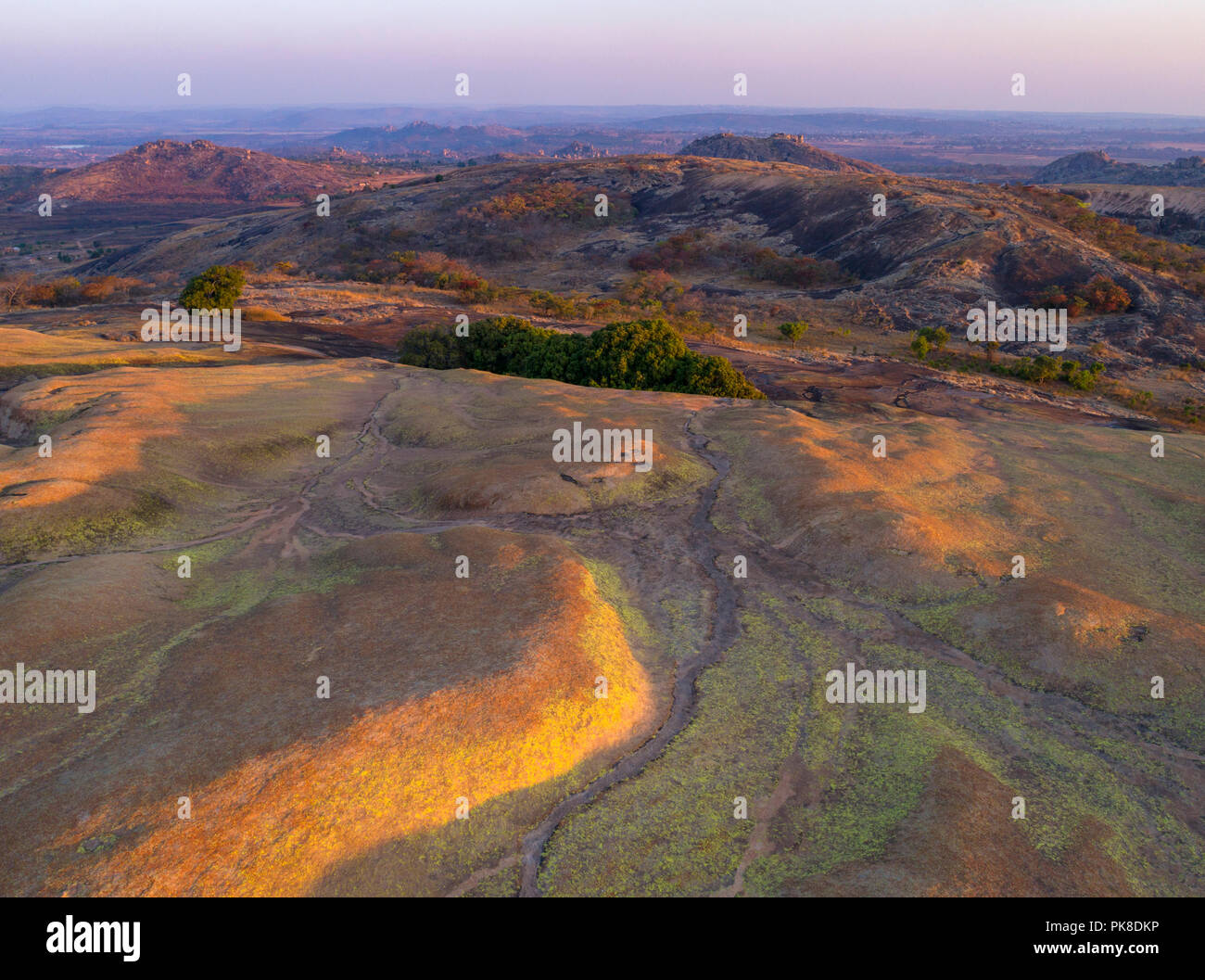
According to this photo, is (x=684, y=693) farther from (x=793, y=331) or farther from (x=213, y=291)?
(x=213, y=291)

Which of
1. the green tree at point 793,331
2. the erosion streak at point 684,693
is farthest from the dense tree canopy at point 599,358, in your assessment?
the green tree at point 793,331

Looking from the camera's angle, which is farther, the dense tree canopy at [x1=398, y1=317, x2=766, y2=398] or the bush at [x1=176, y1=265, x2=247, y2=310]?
the bush at [x1=176, y1=265, x2=247, y2=310]

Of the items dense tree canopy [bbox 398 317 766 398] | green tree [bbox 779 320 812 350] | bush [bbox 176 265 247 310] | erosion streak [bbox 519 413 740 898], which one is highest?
bush [bbox 176 265 247 310]

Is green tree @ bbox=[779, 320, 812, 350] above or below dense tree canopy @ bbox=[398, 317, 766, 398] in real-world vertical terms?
above

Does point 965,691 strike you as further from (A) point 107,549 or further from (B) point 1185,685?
(A) point 107,549

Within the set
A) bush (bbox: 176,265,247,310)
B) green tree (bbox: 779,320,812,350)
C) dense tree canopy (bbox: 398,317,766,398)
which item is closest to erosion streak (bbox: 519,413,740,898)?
dense tree canopy (bbox: 398,317,766,398)

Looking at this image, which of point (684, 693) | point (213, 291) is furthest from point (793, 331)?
point (684, 693)

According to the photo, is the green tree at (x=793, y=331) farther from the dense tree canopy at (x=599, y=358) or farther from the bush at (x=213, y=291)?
the bush at (x=213, y=291)

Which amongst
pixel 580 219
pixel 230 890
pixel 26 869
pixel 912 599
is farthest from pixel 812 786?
pixel 580 219

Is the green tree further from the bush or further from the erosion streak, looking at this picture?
the bush
